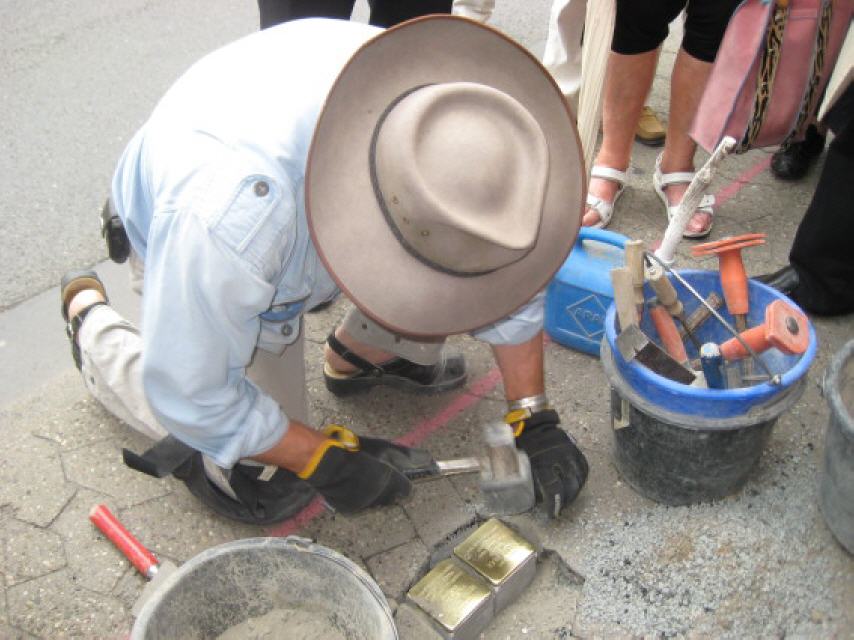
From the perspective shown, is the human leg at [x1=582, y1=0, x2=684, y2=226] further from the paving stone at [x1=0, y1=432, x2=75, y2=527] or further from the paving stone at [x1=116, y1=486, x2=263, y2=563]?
the paving stone at [x1=0, y1=432, x2=75, y2=527]

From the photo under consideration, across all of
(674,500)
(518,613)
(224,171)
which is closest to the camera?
(224,171)

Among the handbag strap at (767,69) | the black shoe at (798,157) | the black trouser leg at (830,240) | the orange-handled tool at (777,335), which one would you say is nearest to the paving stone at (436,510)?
the orange-handled tool at (777,335)

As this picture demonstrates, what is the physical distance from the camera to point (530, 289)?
5.69ft

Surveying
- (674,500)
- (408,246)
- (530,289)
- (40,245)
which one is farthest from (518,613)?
(40,245)

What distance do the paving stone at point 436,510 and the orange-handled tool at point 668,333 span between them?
2.36ft

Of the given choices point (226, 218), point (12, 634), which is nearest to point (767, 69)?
point (226, 218)

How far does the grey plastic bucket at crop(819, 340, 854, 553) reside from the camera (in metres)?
1.99

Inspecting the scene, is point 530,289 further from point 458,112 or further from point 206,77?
point 206,77

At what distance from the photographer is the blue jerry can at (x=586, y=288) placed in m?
2.57

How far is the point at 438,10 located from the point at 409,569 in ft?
6.44

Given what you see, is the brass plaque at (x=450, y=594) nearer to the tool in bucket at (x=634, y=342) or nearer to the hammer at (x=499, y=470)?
the hammer at (x=499, y=470)

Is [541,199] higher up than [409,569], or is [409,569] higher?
[541,199]

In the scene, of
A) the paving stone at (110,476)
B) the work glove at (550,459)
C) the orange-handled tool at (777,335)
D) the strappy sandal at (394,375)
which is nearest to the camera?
the orange-handled tool at (777,335)

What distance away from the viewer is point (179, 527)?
2.34 meters
